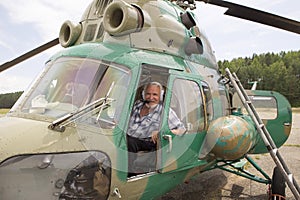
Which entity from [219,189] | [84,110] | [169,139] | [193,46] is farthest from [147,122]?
[219,189]

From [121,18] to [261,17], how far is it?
2199 mm

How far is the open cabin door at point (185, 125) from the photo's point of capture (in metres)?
3.01

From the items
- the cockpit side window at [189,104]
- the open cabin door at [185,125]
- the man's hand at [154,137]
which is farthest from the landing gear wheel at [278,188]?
the man's hand at [154,137]

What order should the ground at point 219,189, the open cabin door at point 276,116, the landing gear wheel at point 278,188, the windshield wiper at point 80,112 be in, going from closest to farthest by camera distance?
the windshield wiper at point 80,112, the landing gear wheel at point 278,188, the open cabin door at point 276,116, the ground at point 219,189

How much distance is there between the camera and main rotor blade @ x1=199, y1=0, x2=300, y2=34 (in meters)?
4.08

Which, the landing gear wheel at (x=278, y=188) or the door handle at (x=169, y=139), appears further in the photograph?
the landing gear wheel at (x=278, y=188)

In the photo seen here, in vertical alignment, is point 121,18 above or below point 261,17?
below

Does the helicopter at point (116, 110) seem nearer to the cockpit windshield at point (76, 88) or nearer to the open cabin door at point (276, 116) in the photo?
the cockpit windshield at point (76, 88)

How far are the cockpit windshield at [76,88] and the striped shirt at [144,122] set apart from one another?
23 centimetres

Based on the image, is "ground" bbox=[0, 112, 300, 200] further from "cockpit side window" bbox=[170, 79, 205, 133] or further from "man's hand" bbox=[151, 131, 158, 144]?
"man's hand" bbox=[151, 131, 158, 144]

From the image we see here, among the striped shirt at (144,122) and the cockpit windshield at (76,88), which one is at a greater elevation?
the cockpit windshield at (76,88)

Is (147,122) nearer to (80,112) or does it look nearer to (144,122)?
(144,122)

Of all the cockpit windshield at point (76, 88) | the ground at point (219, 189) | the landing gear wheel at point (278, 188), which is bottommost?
the ground at point (219, 189)

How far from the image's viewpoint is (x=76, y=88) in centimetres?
278
